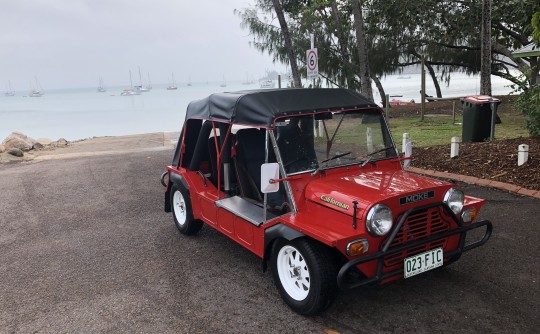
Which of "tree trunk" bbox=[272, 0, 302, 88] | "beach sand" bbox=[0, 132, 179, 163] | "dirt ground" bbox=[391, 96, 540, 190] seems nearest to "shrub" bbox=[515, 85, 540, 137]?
"dirt ground" bbox=[391, 96, 540, 190]

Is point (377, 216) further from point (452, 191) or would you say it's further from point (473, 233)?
point (473, 233)

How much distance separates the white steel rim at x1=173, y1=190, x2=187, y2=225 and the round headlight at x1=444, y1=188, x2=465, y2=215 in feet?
10.3

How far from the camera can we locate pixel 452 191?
3416 millimetres

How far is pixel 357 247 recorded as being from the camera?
2939 millimetres

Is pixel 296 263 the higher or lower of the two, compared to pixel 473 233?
higher

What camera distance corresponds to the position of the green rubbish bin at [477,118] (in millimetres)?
8719

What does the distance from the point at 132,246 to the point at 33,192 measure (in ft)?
14.0

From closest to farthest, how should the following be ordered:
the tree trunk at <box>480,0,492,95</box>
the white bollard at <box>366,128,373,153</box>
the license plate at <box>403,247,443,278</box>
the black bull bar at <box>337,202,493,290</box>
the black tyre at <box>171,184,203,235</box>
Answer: the black bull bar at <box>337,202,493,290</box>, the license plate at <box>403,247,443,278</box>, the white bollard at <box>366,128,373,153</box>, the black tyre at <box>171,184,203,235</box>, the tree trunk at <box>480,0,492,95</box>

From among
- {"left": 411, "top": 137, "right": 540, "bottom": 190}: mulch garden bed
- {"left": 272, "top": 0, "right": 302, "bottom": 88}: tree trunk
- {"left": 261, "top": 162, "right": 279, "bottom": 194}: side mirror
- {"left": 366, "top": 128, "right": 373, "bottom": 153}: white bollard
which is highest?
{"left": 272, "top": 0, "right": 302, "bottom": 88}: tree trunk

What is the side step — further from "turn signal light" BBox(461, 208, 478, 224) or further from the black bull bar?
"turn signal light" BBox(461, 208, 478, 224)

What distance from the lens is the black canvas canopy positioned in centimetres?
377

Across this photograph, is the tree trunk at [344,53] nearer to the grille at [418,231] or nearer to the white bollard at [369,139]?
the white bollard at [369,139]

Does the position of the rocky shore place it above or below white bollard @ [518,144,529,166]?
below

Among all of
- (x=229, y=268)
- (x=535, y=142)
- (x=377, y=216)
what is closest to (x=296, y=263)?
(x=377, y=216)
